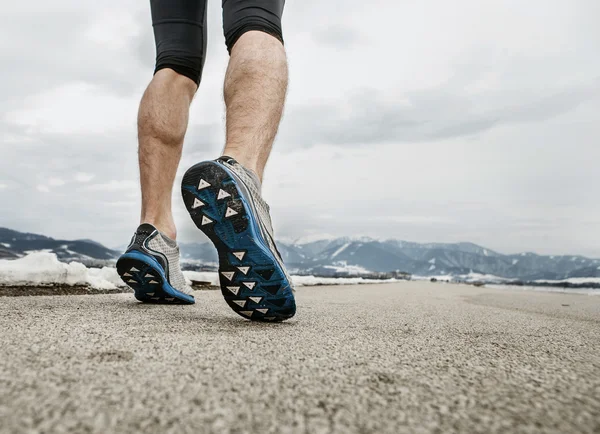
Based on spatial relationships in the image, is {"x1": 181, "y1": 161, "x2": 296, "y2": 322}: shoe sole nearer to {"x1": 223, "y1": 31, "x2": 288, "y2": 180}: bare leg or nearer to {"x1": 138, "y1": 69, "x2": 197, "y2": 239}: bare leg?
{"x1": 223, "y1": 31, "x2": 288, "y2": 180}: bare leg

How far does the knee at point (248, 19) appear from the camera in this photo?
128cm

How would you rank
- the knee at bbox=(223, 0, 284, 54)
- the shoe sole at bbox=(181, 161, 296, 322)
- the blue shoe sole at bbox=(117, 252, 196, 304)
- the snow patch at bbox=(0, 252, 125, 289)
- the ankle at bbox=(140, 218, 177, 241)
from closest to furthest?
the shoe sole at bbox=(181, 161, 296, 322)
the knee at bbox=(223, 0, 284, 54)
the blue shoe sole at bbox=(117, 252, 196, 304)
the ankle at bbox=(140, 218, 177, 241)
the snow patch at bbox=(0, 252, 125, 289)

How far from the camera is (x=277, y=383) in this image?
544 millimetres

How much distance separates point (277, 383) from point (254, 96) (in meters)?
0.83

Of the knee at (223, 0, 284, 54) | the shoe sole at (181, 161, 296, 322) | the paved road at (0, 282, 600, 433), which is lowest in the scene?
the paved road at (0, 282, 600, 433)

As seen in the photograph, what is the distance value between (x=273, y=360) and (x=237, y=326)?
1.36 feet

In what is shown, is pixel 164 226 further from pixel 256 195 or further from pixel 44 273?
pixel 44 273

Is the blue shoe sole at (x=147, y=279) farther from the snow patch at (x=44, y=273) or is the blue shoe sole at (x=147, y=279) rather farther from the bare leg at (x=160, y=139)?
the snow patch at (x=44, y=273)

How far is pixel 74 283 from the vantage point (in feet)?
8.46

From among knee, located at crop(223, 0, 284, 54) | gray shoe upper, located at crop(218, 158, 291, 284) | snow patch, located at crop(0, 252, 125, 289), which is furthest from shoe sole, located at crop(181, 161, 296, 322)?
snow patch, located at crop(0, 252, 125, 289)

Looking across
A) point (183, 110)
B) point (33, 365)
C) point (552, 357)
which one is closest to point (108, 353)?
point (33, 365)

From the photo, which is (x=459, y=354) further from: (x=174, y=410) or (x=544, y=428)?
(x=174, y=410)

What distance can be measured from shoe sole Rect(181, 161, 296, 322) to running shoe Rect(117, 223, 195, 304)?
1.84 feet

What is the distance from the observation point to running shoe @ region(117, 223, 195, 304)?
4.84ft
